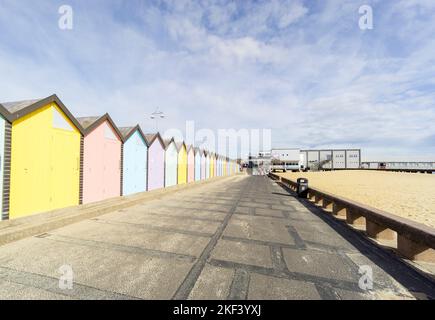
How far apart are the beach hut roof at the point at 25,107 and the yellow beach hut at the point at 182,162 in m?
12.7

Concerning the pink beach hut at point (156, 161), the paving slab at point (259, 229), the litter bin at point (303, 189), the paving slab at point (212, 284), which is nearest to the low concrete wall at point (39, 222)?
the paving slab at point (212, 284)

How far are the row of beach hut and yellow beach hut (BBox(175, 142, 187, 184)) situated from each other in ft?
22.3

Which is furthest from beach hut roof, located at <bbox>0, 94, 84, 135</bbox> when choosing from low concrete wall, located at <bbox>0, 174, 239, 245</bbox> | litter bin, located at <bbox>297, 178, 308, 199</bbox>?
litter bin, located at <bbox>297, 178, 308, 199</bbox>

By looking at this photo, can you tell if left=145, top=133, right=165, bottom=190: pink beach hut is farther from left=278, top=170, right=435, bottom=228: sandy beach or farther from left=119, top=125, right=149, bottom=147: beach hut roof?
left=278, top=170, right=435, bottom=228: sandy beach

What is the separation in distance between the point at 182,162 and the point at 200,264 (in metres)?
17.9

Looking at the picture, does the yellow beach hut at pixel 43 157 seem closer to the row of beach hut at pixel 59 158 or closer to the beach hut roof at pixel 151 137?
the row of beach hut at pixel 59 158

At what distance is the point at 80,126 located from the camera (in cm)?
840

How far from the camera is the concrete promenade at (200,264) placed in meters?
2.96

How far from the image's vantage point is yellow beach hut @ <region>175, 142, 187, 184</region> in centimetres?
2034

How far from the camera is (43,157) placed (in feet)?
22.6

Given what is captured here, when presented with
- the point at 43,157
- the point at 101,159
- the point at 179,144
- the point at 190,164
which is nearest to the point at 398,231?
the point at 43,157
